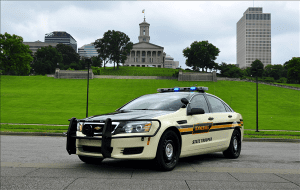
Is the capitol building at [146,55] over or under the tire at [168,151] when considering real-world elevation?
over

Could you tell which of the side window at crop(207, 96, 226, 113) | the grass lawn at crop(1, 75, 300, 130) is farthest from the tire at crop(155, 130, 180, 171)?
the grass lawn at crop(1, 75, 300, 130)

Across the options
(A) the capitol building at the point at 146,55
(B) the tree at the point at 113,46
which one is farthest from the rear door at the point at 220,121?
(A) the capitol building at the point at 146,55

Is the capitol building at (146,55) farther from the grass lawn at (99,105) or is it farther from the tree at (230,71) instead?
the grass lawn at (99,105)

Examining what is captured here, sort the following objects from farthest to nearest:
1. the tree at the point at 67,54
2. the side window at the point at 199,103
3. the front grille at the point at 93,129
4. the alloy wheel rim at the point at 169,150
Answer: the tree at the point at 67,54, the side window at the point at 199,103, the alloy wheel rim at the point at 169,150, the front grille at the point at 93,129

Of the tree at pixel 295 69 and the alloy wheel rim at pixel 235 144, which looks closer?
the alloy wheel rim at pixel 235 144

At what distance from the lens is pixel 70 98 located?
131ft

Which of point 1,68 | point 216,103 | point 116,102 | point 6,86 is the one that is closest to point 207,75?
point 116,102

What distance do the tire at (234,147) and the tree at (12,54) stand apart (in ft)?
249

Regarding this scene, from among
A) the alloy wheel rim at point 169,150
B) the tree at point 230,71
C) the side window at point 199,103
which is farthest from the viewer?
the tree at point 230,71

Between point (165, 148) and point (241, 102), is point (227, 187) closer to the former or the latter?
point (165, 148)

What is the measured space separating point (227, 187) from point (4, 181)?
3.75m

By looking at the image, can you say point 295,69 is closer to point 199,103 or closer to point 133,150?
point 199,103

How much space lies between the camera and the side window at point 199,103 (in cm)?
696

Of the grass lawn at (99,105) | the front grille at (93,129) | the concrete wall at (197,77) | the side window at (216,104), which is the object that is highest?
the concrete wall at (197,77)
